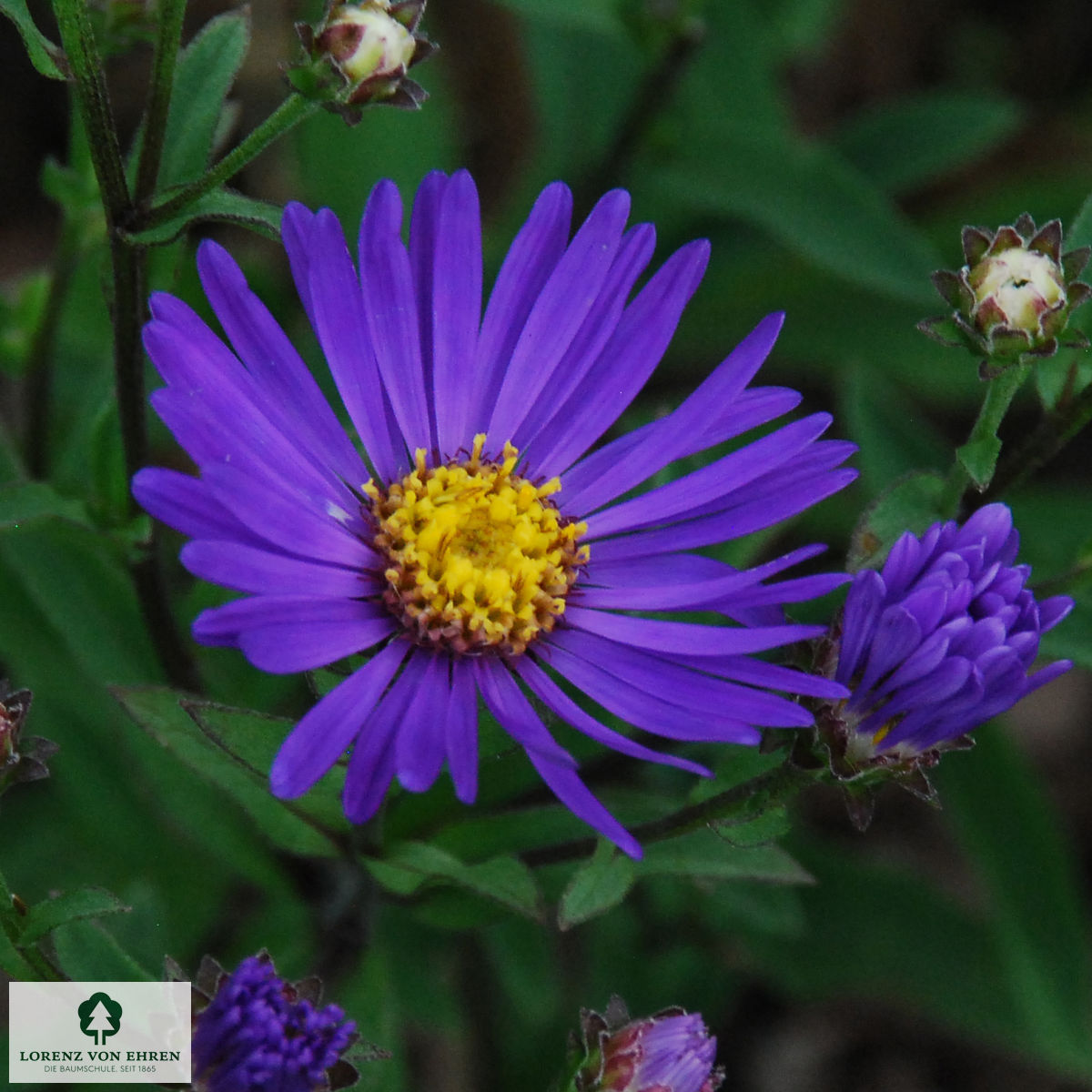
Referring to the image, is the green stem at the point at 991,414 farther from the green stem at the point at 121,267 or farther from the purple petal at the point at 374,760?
the green stem at the point at 121,267

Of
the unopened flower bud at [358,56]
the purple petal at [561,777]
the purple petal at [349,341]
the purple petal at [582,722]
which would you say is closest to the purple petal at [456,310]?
the purple petal at [349,341]

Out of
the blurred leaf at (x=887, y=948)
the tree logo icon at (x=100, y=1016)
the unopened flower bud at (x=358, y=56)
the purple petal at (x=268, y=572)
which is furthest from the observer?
the blurred leaf at (x=887, y=948)

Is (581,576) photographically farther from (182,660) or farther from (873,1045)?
(873,1045)

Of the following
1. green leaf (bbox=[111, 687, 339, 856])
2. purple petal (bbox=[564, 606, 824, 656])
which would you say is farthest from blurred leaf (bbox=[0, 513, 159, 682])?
purple petal (bbox=[564, 606, 824, 656])

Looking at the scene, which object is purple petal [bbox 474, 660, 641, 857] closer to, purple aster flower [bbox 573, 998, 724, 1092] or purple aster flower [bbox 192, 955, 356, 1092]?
purple aster flower [bbox 573, 998, 724, 1092]

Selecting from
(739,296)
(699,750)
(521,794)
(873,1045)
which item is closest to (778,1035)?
(873,1045)
